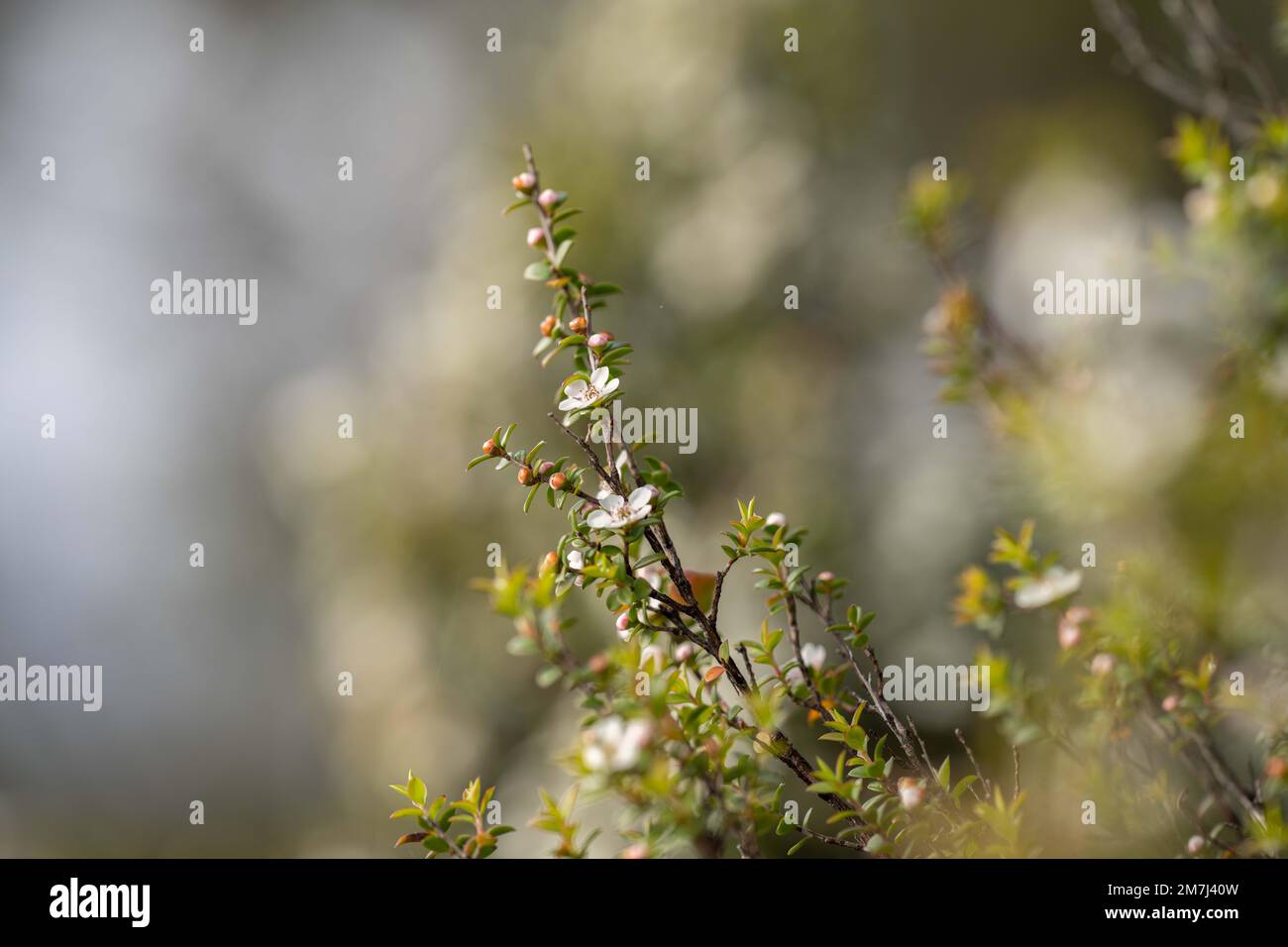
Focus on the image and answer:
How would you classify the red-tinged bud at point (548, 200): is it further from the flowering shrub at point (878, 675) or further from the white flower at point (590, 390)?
the white flower at point (590, 390)

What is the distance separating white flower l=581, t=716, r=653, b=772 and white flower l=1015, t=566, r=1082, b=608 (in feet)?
0.74

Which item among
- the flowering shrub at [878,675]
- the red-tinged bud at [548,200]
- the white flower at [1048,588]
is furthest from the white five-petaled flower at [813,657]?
the red-tinged bud at [548,200]

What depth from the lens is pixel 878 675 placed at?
1.96ft

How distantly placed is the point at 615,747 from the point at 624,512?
160 millimetres

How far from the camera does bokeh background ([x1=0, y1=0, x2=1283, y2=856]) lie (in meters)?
1.78

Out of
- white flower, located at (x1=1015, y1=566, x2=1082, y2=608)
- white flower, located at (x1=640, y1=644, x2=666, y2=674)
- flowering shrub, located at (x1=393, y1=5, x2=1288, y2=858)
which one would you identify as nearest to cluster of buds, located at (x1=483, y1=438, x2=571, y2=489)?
flowering shrub, located at (x1=393, y1=5, x2=1288, y2=858)

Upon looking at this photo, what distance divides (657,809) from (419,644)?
1.82 meters

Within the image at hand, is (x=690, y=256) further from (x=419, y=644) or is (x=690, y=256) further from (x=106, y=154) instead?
(x=106, y=154)

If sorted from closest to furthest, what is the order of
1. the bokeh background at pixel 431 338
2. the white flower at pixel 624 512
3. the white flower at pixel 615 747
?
the white flower at pixel 615 747 → the white flower at pixel 624 512 → the bokeh background at pixel 431 338

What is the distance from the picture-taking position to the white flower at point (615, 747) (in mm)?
416

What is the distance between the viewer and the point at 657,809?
43 cm

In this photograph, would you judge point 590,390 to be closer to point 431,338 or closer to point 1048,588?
point 1048,588

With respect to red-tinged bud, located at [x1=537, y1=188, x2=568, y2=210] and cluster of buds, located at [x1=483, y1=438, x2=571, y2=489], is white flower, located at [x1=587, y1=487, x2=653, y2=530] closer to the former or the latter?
cluster of buds, located at [x1=483, y1=438, x2=571, y2=489]

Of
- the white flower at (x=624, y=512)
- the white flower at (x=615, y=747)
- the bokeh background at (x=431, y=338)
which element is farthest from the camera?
the bokeh background at (x=431, y=338)
